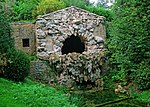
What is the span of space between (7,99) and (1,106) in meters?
1.14

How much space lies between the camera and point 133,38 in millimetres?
19234

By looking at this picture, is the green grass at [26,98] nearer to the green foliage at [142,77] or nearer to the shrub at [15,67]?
the shrub at [15,67]

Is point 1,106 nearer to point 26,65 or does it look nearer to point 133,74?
point 26,65

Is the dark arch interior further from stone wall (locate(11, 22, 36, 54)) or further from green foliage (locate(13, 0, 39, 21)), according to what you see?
stone wall (locate(11, 22, 36, 54))

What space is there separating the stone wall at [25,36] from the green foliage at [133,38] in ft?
20.5

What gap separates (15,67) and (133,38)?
21.7ft

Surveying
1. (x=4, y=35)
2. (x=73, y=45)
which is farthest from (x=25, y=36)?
(x=4, y=35)

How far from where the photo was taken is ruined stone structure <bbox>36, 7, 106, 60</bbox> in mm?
23359

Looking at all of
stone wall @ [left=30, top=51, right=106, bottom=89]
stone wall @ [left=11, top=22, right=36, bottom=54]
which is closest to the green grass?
stone wall @ [left=30, top=51, right=106, bottom=89]

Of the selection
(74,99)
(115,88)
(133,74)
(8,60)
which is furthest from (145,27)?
(8,60)

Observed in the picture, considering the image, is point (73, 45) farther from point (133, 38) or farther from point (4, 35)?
point (4, 35)

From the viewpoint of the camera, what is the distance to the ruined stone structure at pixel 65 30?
23.4 metres

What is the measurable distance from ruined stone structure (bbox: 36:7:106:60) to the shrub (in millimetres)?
4563

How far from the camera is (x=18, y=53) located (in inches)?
719
